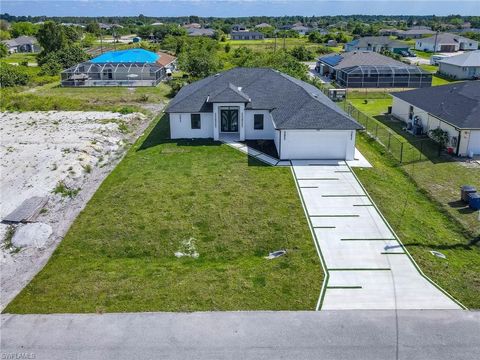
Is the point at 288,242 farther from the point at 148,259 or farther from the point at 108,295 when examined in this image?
the point at 108,295

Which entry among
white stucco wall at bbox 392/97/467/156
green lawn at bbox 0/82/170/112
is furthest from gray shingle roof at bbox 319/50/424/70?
green lawn at bbox 0/82/170/112

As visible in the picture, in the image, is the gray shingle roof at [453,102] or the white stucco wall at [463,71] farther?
the white stucco wall at [463,71]

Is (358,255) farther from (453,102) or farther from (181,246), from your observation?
(453,102)

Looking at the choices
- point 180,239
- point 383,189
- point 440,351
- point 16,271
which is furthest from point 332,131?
point 16,271

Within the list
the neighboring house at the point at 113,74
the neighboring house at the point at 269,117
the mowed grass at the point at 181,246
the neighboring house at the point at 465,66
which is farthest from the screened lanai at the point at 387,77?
the mowed grass at the point at 181,246

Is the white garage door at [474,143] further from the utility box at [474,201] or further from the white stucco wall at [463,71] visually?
the white stucco wall at [463,71]

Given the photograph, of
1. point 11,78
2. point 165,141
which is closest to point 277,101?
point 165,141

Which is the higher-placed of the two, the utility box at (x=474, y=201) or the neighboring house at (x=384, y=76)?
the neighboring house at (x=384, y=76)
